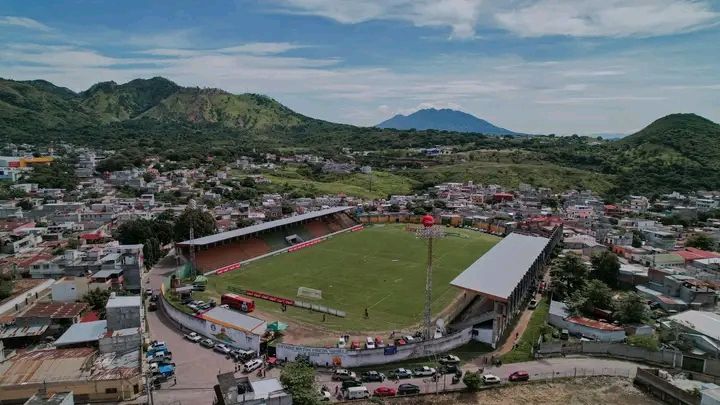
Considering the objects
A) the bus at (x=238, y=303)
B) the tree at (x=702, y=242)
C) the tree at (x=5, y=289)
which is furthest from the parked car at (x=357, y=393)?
the tree at (x=702, y=242)

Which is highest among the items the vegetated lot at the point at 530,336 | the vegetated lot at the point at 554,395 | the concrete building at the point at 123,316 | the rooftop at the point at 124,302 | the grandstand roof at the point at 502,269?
the grandstand roof at the point at 502,269

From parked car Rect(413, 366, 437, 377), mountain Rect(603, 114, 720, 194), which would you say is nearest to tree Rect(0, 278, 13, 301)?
parked car Rect(413, 366, 437, 377)

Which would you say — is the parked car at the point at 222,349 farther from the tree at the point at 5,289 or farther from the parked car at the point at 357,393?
the tree at the point at 5,289

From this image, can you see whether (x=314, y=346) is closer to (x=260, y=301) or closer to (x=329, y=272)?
(x=260, y=301)

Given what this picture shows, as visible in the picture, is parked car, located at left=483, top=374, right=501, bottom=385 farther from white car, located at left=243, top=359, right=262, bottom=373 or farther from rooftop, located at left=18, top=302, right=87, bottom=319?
rooftop, located at left=18, top=302, right=87, bottom=319

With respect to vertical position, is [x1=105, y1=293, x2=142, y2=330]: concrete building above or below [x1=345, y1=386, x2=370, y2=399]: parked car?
above

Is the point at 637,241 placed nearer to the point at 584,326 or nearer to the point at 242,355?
the point at 584,326
